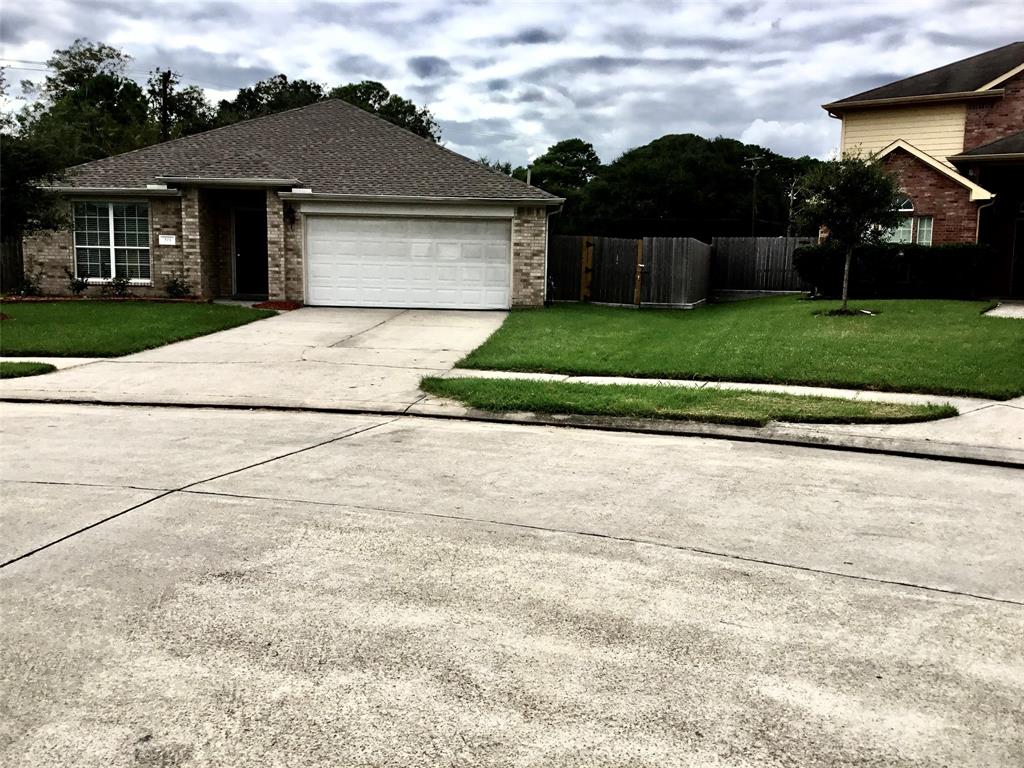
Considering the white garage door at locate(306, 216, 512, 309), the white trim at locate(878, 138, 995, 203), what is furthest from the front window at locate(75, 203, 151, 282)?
the white trim at locate(878, 138, 995, 203)

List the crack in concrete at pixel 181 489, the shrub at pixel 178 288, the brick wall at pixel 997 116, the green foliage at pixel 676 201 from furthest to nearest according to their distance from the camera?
the green foliage at pixel 676 201 < the brick wall at pixel 997 116 < the shrub at pixel 178 288 < the crack in concrete at pixel 181 489

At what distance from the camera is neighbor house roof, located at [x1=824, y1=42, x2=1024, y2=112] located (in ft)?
83.7

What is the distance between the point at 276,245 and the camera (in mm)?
20578

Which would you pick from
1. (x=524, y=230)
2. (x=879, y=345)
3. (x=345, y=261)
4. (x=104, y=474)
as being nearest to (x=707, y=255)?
(x=524, y=230)

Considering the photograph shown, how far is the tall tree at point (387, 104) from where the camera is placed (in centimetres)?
4912

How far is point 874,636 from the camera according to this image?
11.6 ft

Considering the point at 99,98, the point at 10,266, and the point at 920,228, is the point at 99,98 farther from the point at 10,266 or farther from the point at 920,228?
the point at 920,228

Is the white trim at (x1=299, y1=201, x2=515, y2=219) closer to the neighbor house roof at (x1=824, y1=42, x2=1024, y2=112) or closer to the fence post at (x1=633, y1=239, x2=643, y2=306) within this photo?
the fence post at (x1=633, y1=239, x2=643, y2=306)

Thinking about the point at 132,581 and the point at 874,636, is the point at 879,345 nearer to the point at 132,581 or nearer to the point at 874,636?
the point at 874,636

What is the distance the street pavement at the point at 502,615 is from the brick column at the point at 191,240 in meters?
15.4

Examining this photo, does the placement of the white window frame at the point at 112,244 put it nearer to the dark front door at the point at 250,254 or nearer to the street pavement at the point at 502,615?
the dark front door at the point at 250,254

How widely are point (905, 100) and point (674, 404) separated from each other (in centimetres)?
2267

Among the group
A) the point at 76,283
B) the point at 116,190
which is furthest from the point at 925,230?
the point at 76,283

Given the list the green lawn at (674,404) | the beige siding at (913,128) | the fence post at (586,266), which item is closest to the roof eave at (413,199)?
the fence post at (586,266)
